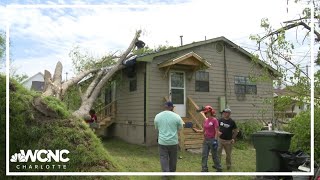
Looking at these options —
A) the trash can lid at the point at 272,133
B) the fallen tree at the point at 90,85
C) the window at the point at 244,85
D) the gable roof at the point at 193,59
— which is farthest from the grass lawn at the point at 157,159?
the gable roof at the point at 193,59

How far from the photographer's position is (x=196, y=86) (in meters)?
4.59

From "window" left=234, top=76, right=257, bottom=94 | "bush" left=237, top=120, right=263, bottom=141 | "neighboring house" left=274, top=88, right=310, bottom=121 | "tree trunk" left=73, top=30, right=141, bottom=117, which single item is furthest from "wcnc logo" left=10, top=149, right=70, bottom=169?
"neighboring house" left=274, top=88, right=310, bottom=121

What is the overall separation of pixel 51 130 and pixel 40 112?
0.30m

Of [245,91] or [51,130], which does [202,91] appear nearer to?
[245,91]

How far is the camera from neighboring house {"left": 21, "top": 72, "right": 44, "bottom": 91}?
14.2ft

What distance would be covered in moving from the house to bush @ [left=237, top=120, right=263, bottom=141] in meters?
0.12

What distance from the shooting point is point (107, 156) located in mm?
4445

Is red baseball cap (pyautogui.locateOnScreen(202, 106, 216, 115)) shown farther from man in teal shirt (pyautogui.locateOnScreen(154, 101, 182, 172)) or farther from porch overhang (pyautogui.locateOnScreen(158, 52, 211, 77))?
porch overhang (pyautogui.locateOnScreen(158, 52, 211, 77))

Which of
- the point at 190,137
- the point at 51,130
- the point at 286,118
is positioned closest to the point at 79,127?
the point at 51,130

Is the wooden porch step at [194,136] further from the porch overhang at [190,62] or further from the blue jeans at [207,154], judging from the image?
the porch overhang at [190,62]

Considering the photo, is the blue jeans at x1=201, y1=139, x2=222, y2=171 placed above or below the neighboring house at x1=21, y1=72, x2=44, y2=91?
below

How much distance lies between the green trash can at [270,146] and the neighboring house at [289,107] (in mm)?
288

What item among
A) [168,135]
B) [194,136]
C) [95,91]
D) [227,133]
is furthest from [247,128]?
[95,91]

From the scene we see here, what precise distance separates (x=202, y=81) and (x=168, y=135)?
0.89m
